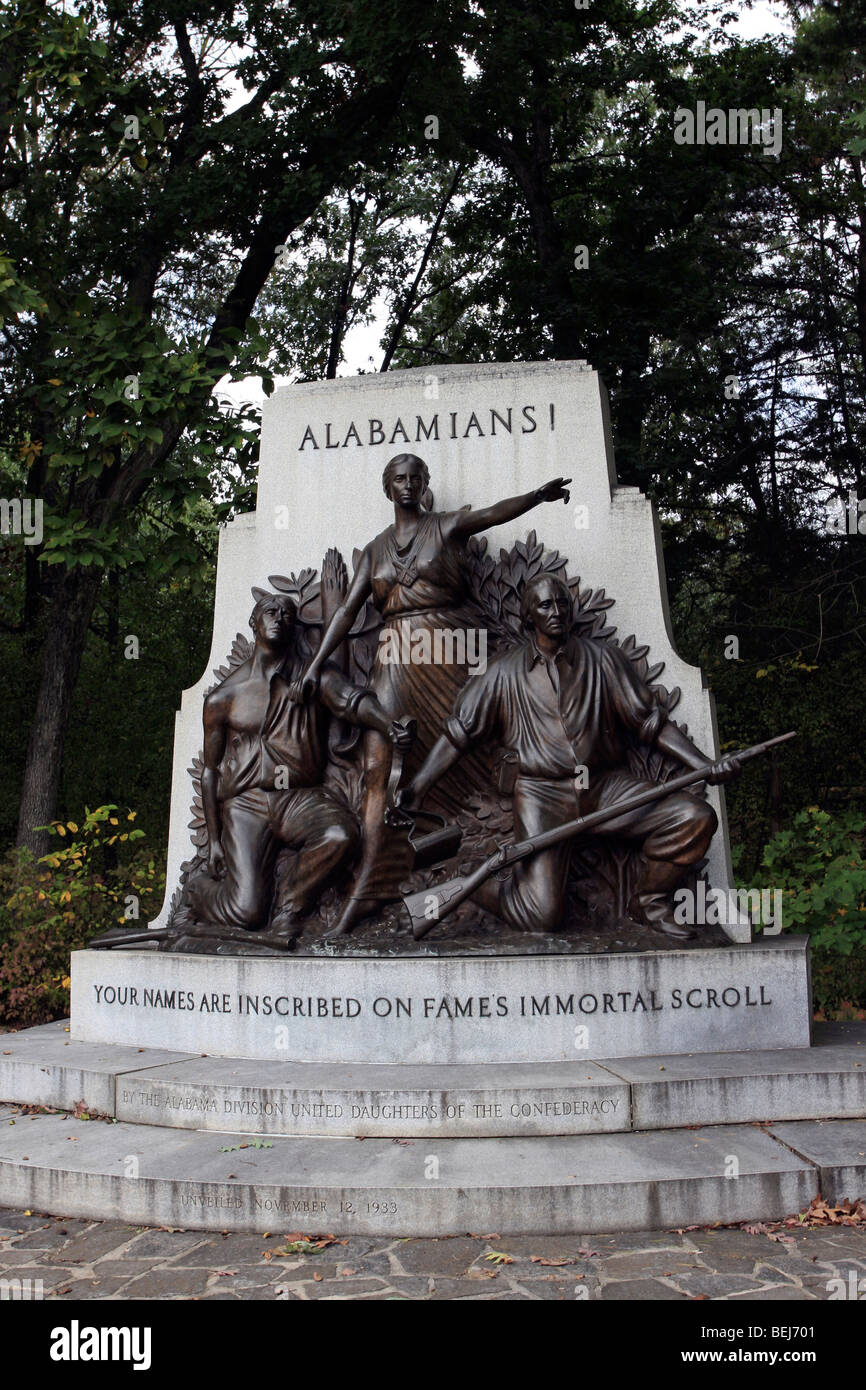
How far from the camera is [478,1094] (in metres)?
6.06

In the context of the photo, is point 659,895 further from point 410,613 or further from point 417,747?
point 410,613

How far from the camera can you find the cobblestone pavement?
4570 millimetres

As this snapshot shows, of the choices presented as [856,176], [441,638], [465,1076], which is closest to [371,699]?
[441,638]

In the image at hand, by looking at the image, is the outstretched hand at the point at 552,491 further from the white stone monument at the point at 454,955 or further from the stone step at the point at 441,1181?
the stone step at the point at 441,1181

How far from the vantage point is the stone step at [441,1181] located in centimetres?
518

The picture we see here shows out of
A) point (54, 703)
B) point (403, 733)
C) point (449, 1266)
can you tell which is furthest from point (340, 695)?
point (54, 703)

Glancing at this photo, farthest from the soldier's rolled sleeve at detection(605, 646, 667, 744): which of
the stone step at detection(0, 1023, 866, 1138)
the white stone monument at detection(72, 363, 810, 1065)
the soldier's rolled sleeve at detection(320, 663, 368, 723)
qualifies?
the stone step at detection(0, 1023, 866, 1138)

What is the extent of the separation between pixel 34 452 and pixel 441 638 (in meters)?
8.91

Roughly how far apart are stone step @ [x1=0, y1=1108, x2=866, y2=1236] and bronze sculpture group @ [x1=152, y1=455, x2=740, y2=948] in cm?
173

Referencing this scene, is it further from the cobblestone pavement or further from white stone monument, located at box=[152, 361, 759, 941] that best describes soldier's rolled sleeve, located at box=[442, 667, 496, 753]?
the cobblestone pavement

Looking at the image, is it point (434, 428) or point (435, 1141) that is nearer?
point (435, 1141)

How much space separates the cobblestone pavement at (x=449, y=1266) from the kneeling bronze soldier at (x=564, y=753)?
2466 millimetres

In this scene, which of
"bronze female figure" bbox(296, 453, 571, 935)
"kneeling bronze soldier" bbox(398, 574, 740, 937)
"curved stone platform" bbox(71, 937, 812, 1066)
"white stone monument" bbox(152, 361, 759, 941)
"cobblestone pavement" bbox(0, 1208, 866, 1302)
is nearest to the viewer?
"cobblestone pavement" bbox(0, 1208, 866, 1302)

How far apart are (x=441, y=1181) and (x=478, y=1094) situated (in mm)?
811
